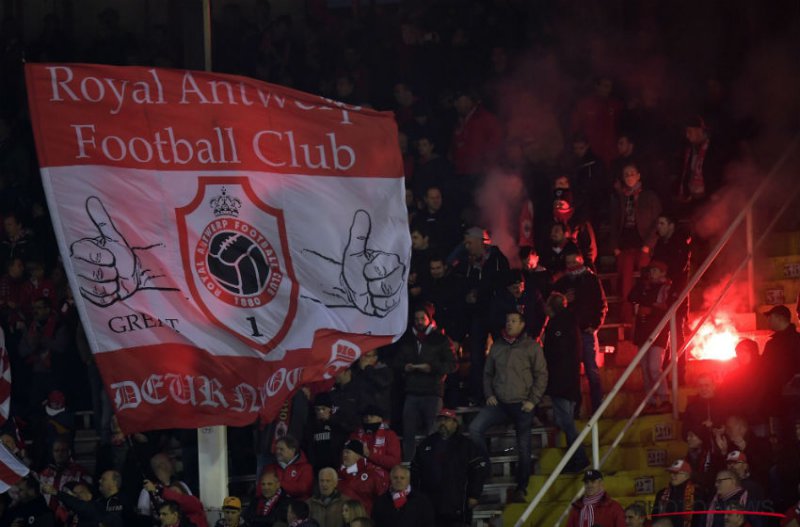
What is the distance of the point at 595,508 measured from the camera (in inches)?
578

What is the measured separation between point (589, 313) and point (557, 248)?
1.16 m

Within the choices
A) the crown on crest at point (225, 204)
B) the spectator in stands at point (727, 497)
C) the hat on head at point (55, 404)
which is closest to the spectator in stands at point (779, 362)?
the spectator in stands at point (727, 497)

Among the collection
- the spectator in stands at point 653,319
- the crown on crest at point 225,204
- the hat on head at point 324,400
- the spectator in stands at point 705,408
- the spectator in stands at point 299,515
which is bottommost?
the spectator in stands at point 299,515

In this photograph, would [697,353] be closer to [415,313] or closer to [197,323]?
[415,313]

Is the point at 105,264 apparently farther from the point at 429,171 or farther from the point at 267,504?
the point at 429,171

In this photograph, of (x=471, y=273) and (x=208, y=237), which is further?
(x=471, y=273)

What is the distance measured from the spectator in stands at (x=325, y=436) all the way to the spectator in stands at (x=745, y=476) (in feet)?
11.7

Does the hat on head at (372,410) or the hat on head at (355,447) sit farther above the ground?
Result: the hat on head at (372,410)

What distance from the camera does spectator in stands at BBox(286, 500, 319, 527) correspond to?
571 inches

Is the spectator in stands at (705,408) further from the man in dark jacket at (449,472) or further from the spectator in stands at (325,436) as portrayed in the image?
the spectator in stands at (325,436)

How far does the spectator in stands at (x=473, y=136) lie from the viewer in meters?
20.4

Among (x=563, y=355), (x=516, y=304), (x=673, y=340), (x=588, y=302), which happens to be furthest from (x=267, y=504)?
(x=673, y=340)

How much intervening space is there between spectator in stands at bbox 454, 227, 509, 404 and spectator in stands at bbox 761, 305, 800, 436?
277 centimetres

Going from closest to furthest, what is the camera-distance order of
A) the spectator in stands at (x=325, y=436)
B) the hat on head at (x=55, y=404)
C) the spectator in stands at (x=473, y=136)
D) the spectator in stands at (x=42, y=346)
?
the spectator in stands at (x=325, y=436), the hat on head at (x=55, y=404), the spectator in stands at (x=42, y=346), the spectator in stands at (x=473, y=136)
